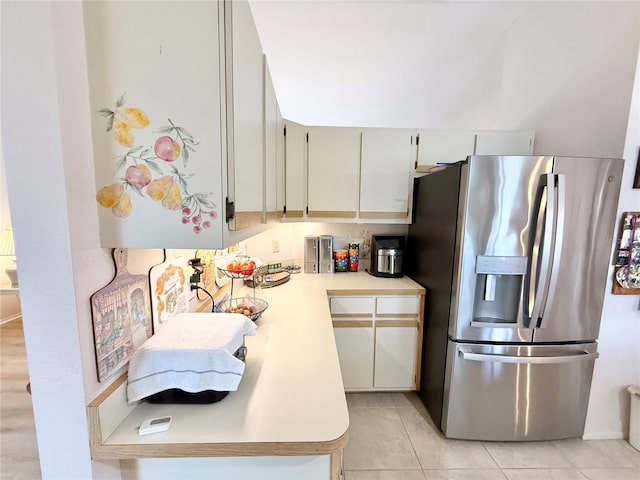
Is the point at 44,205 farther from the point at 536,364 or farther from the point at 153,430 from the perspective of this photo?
the point at 536,364

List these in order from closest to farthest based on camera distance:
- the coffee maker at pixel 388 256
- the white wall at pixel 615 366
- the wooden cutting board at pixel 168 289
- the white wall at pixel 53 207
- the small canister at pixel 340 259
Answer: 1. the white wall at pixel 53 207
2. the wooden cutting board at pixel 168 289
3. the white wall at pixel 615 366
4. the coffee maker at pixel 388 256
5. the small canister at pixel 340 259

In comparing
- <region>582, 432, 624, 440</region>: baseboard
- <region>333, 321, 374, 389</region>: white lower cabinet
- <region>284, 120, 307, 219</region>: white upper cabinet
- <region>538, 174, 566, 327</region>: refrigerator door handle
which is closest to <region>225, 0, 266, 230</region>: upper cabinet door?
<region>284, 120, 307, 219</region>: white upper cabinet

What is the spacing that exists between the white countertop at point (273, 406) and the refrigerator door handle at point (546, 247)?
1.19 m

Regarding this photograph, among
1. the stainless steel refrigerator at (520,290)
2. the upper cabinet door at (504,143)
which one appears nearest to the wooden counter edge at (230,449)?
the stainless steel refrigerator at (520,290)

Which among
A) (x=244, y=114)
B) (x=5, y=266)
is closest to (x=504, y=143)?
(x=244, y=114)

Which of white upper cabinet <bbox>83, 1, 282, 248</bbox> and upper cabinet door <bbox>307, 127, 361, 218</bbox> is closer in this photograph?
white upper cabinet <bbox>83, 1, 282, 248</bbox>

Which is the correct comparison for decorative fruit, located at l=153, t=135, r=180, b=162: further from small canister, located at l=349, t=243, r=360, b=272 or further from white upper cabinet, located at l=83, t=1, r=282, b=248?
small canister, located at l=349, t=243, r=360, b=272

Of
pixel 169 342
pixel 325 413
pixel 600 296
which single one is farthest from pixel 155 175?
pixel 600 296

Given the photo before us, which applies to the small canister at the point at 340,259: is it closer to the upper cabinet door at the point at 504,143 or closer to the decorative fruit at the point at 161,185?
the upper cabinet door at the point at 504,143

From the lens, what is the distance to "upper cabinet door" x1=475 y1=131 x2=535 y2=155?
84.7 inches

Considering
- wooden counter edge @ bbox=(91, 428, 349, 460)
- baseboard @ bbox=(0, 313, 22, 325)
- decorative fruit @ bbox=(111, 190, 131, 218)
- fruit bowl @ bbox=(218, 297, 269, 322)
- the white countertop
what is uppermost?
decorative fruit @ bbox=(111, 190, 131, 218)

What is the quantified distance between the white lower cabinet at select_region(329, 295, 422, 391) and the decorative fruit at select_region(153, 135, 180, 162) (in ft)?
5.08

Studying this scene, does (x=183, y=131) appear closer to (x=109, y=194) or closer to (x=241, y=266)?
(x=109, y=194)

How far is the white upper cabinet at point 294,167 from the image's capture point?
6.80 feet
